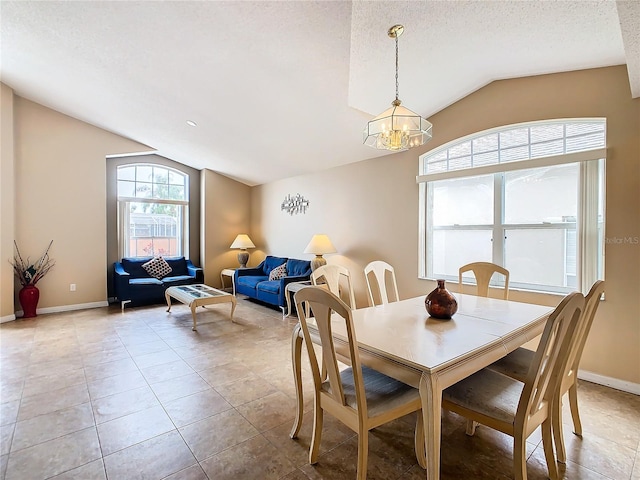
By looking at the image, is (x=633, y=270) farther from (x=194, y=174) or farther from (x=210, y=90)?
(x=194, y=174)

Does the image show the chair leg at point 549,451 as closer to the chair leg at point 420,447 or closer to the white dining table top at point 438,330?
the white dining table top at point 438,330

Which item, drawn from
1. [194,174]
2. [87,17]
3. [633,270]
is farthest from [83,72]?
[633,270]

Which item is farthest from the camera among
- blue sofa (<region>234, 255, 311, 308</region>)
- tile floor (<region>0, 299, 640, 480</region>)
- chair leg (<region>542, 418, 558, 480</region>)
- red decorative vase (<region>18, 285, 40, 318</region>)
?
blue sofa (<region>234, 255, 311, 308</region>)

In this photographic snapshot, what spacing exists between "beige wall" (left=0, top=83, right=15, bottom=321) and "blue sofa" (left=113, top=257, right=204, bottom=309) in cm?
133

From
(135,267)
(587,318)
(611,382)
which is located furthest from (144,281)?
(611,382)

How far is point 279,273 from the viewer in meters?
5.78

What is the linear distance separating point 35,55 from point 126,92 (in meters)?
0.91

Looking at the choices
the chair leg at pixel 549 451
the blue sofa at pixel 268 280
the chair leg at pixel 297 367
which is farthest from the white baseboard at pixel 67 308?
the chair leg at pixel 549 451

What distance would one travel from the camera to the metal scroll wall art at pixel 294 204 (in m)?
5.88

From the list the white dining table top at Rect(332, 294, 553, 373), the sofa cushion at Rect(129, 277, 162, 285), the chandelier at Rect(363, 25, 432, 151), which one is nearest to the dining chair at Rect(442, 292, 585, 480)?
the white dining table top at Rect(332, 294, 553, 373)

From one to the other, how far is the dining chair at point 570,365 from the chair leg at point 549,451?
0.50ft

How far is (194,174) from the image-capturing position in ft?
22.7

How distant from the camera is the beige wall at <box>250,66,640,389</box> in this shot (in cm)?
254

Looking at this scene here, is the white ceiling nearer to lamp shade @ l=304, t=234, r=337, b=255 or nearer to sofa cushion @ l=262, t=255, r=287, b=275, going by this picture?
lamp shade @ l=304, t=234, r=337, b=255
